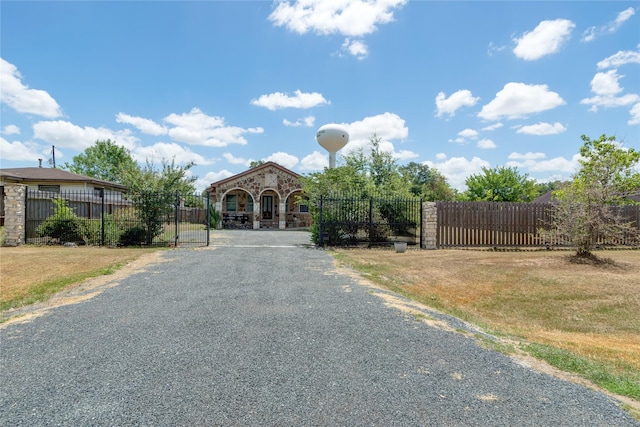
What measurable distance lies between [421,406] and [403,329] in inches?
75.2

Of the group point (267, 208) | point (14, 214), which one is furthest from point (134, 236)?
point (267, 208)

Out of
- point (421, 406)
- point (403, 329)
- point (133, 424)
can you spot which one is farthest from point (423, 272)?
point (133, 424)

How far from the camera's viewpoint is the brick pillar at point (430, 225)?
1436 cm

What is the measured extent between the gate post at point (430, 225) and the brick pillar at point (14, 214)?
1523cm

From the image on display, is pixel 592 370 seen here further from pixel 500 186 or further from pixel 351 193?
pixel 500 186

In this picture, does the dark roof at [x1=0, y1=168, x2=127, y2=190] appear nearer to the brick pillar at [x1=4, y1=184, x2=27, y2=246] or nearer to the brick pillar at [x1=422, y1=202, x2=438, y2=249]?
the brick pillar at [x1=4, y1=184, x2=27, y2=246]

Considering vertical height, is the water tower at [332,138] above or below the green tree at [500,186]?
above

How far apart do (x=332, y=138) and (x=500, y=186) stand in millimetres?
14287

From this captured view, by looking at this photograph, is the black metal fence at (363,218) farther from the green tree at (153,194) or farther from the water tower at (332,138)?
the water tower at (332,138)

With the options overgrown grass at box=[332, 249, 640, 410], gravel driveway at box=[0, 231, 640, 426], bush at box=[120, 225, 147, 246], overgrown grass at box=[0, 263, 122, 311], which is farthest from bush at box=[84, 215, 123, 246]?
gravel driveway at box=[0, 231, 640, 426]

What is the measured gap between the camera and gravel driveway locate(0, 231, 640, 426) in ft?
9.20

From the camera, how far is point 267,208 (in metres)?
29.2

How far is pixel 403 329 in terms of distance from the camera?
190 inches

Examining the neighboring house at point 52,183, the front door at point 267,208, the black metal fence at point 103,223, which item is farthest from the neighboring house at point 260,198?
the black metal fence at point 103,223
